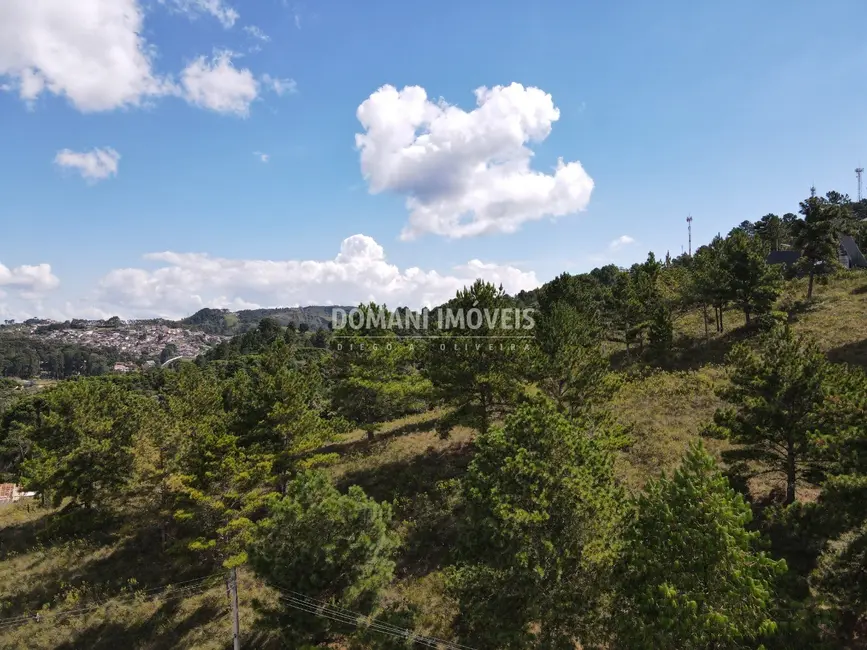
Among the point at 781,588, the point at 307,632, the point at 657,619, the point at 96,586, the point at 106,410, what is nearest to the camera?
the point at 657,619

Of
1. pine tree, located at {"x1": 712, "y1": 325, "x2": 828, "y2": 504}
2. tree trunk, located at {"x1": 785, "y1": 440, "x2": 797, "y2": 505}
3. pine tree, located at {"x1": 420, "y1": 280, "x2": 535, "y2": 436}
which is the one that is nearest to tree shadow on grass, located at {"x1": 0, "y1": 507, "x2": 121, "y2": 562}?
pine tree, located at {"x1": 420, "y1": 280, "x2": 535, "y2": 436}

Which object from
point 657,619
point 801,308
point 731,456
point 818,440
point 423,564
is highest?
point 801,308

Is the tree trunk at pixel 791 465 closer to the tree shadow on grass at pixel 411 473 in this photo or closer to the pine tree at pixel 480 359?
the pine tree at pixel 480 359

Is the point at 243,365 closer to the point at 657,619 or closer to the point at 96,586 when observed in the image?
the point at 96,586

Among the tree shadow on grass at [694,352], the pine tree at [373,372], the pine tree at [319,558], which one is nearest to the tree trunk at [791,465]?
the pine tree at [319,558]

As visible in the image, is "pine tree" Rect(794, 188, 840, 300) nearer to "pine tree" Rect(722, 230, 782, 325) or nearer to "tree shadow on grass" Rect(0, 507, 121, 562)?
"pine tree" Rect(722, 230, 782, 325)

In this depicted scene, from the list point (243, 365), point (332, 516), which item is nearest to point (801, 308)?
point (332, 516)

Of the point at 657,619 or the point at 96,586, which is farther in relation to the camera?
the point at 96,586
